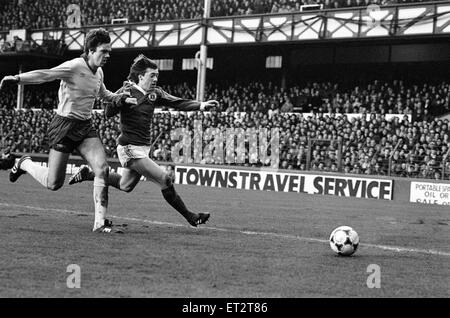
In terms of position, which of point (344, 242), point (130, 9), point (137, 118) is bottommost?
Result: point (344, 242)

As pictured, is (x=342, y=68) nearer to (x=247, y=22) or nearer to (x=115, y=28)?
(x=247, y=22)

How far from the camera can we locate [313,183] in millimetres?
25672

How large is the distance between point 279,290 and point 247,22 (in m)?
28.1

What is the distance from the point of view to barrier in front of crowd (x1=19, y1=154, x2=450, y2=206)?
912 inches

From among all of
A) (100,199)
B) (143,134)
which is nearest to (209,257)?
(100,199)

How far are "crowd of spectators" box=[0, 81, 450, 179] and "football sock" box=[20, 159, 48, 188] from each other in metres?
16.1

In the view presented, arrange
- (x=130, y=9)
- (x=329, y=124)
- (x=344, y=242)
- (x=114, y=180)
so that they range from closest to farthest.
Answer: (x=344, y=242), (x=114, y=180), (x=329, y=124), (x=130, y=9)

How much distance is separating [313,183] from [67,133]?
58.8 feet

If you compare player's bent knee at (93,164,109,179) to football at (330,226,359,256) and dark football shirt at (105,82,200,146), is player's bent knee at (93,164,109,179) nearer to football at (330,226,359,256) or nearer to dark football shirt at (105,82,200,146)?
dark football shirt at (105,82,200,146)

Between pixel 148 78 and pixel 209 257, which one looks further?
pixel 148 78

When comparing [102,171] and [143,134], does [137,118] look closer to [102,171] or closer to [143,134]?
[143,134]

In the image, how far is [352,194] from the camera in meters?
24.8

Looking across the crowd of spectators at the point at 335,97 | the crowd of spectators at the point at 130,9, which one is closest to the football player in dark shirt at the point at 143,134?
the crowd of spectators at the point at 335,97
